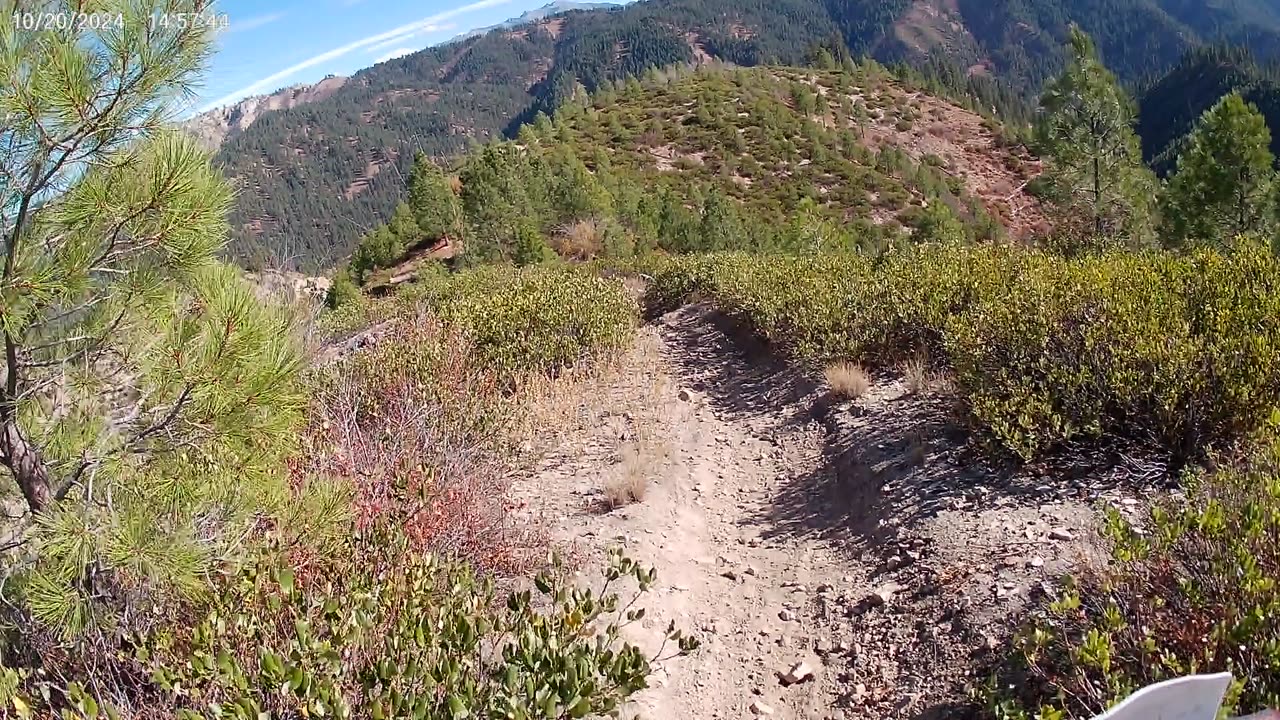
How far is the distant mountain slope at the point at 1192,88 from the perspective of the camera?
11488 centimetres

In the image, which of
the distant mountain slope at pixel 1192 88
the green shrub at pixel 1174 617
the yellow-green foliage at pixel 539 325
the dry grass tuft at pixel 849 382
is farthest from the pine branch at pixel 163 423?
the distant mountain slope at pixel 1192 88

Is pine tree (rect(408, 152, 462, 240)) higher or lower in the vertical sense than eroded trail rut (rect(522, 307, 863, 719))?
higher

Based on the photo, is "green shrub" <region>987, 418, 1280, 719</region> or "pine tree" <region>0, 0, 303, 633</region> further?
"green shrub" <region>987, 418, 1280, 719</region>

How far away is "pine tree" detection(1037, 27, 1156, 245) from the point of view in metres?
15.5

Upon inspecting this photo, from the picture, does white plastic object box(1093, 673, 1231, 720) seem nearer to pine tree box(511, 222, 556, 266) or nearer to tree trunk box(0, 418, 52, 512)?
tree trunk box(0, 418, 52, 512)

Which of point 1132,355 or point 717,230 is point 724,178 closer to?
point 717,230

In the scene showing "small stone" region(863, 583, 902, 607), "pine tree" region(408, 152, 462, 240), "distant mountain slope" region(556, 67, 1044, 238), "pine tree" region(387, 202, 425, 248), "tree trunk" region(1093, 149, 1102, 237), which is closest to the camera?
"small stone" region(863, 583, 902, 607)

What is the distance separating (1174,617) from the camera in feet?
8.00

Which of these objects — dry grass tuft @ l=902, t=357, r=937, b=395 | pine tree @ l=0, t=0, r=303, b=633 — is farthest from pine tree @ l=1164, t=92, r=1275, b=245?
pine tree @ l=0, t=0, r=303, b=633

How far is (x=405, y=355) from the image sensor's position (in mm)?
6660

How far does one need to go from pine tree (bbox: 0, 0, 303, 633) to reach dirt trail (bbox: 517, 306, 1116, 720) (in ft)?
6.53

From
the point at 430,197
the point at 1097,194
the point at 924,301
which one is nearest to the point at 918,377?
the point at 924,301

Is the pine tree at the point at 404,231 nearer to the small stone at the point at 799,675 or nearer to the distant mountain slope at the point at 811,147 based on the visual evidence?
the distant mountain slope at the point at 811,147

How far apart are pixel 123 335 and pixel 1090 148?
58.2 feet
